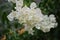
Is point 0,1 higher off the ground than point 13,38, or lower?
higher

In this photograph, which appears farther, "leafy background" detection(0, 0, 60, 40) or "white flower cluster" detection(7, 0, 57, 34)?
"leafy background" detection(0, 0, 60, 40)

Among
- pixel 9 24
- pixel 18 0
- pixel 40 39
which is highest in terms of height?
pixel 18 0

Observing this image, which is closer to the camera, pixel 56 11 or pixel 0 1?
pixel 56 11

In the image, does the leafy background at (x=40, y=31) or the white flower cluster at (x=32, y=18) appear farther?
the leafy background at (x=40, y=31)

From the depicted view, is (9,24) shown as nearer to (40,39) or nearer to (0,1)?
(40,39)

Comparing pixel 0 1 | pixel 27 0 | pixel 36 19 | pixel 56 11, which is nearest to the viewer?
pixel 36 19

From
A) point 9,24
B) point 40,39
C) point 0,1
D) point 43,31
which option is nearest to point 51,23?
point 43,31

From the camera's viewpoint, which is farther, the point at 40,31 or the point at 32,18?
the point at 40,31

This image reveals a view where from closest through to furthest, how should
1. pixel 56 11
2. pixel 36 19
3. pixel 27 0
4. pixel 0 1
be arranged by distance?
pixel 36 19
pixel 56 11
pixel 27 0
pixel 0 1
